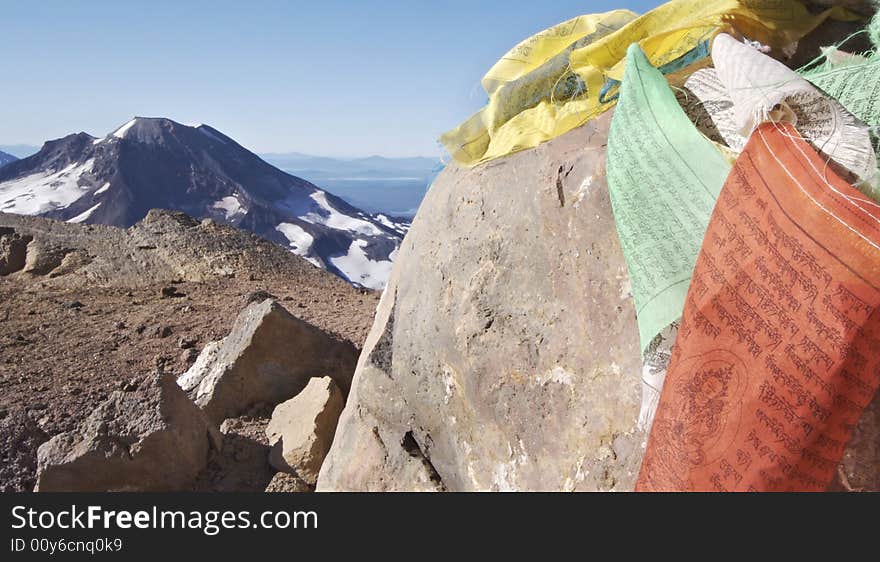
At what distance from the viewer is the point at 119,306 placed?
21.0 ft

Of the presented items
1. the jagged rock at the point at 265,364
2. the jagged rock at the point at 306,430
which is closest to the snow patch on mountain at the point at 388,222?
the jagged rock at the point at 265,364

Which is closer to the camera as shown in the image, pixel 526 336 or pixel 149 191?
pixel 526 336

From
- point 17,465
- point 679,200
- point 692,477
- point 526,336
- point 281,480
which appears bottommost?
point 281,480

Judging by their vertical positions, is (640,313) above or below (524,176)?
below

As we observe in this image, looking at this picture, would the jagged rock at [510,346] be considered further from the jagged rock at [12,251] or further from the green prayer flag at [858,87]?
the jagged rock at [12,251]

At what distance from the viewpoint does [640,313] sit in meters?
1.65

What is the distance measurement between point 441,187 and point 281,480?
160cm

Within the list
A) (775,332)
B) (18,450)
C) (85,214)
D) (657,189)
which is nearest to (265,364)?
(18,450)

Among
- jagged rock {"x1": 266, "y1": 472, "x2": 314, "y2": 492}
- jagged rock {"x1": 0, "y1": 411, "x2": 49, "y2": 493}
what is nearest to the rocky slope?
jagged rock {"x1": 0, "y1": 411, "x2": 49, "y2": 493}

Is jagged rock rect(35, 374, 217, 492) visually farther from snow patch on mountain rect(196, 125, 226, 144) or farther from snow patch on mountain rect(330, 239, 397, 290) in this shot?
snow patch on mountain rect(196, 125, 226, 144)

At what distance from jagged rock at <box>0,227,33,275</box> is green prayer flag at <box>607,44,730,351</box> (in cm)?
802

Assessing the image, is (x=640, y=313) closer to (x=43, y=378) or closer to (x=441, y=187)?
(x=441, y=187)

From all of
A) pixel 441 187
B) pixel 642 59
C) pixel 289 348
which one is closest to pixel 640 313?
pixel 642 59

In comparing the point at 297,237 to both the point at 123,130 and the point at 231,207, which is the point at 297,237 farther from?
the point at 123,130
